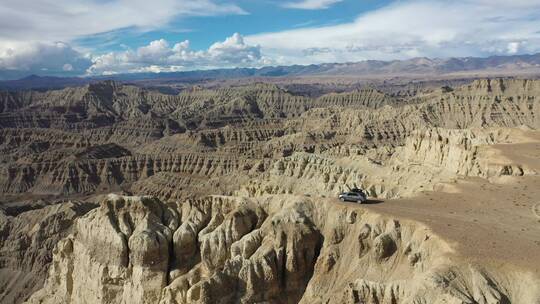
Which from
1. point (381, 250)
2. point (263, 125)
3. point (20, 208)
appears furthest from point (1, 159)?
point (381, 250)

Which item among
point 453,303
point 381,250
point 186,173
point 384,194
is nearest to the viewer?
point 453,303

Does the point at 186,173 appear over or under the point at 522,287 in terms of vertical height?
under

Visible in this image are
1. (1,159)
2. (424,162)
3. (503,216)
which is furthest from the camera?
(1,159)

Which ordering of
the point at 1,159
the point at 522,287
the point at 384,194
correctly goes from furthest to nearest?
1. the point at 1,159
2. the point at 384,194
3. the point at 522,287

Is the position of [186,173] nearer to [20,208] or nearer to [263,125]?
[20,208]

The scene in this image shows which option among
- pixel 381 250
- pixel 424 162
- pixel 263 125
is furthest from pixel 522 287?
pixel 263 125

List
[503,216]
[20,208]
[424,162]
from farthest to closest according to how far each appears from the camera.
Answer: [20,208]
[424,162]
[503,216]

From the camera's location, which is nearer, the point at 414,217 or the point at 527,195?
the point at 414,217

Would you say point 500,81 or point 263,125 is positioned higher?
point 500,81

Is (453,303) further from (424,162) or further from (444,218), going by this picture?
(424,162)
